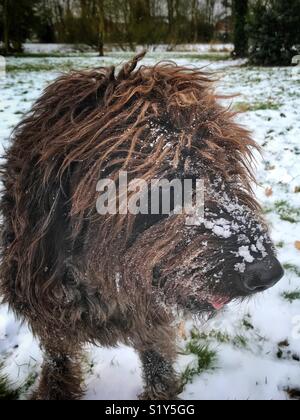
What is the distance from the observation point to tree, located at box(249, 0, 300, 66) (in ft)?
48.7

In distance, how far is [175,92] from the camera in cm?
179

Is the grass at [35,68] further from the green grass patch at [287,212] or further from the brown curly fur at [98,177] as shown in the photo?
the brown curly fur at [98,177]

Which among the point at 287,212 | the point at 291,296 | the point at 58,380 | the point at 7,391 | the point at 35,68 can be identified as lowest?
the point at 7,391

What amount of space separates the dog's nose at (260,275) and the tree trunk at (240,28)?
20378 mm

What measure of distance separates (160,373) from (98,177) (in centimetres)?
154

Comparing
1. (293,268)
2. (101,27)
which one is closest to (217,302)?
(293,268)

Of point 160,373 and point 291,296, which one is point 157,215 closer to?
point 160,373

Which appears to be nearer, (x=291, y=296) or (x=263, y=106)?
(x=291, y=296)

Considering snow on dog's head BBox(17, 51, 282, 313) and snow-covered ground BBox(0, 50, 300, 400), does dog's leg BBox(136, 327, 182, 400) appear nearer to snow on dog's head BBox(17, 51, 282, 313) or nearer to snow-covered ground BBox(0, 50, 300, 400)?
snow-covered ground BBox(0, 50, 300, 400)

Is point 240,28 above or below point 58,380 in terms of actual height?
above

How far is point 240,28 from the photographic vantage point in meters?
19.7

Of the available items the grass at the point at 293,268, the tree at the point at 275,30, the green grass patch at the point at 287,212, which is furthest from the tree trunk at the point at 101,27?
the grass at the point at 293,268

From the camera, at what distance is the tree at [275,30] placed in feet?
48.7

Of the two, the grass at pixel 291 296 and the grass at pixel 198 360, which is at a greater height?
the grass at pixel 291 296
